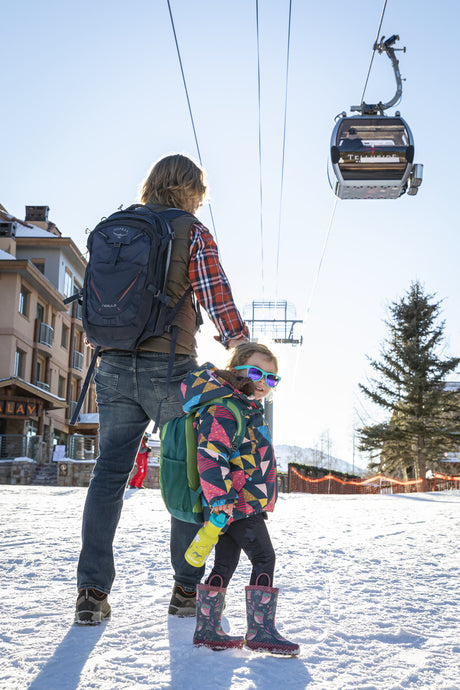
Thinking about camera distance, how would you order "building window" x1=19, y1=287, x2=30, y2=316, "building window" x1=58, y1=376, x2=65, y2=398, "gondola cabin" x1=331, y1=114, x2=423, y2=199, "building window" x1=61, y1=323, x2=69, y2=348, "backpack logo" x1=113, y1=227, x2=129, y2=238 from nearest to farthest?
1. "backpack logo" x1=113, y1=227, x2=129, y2=238
2. "gondola cabin" x1=331, y1=114, x2=423, y2=199
3. "building window" x1=19, y1=287, x2=30, y2=316
4. "building window" x1=58, y1=376, x2=65, y2=398
5. "building window" x1=61, y1=323, x2=69, y2=348

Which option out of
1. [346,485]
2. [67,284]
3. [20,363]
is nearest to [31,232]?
[67,284]

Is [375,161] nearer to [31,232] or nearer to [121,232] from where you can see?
[121,232]

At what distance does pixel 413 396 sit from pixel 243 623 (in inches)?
1267

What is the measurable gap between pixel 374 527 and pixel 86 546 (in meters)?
4.76

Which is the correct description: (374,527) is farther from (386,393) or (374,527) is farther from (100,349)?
(386,393)

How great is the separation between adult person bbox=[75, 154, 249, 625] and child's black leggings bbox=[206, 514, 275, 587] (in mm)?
344

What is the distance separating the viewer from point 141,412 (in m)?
2.73

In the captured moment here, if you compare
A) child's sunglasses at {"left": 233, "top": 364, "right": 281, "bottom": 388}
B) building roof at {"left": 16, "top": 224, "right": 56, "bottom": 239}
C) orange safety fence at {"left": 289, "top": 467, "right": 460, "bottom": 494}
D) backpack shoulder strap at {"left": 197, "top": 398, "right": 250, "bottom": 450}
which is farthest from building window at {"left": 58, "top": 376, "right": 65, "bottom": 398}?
backpack shoulder strap at {"left": 197, "top": 398, "right": 250, "bottom": 450}

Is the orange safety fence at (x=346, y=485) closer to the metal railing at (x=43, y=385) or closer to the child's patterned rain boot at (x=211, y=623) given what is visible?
the metal railing at (x=43, y=385)

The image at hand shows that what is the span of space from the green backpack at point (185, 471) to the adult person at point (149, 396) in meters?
0.21

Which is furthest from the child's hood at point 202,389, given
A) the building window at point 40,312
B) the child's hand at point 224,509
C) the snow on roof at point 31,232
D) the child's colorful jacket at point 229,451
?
the snow on roof at point 31,232

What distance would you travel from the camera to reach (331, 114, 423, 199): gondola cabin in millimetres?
9820

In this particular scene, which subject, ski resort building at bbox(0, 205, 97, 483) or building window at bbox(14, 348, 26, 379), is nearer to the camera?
ski resort building at bbox(0, 205, 97, 483)

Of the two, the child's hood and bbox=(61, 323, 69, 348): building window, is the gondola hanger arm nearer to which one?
the child's hood
